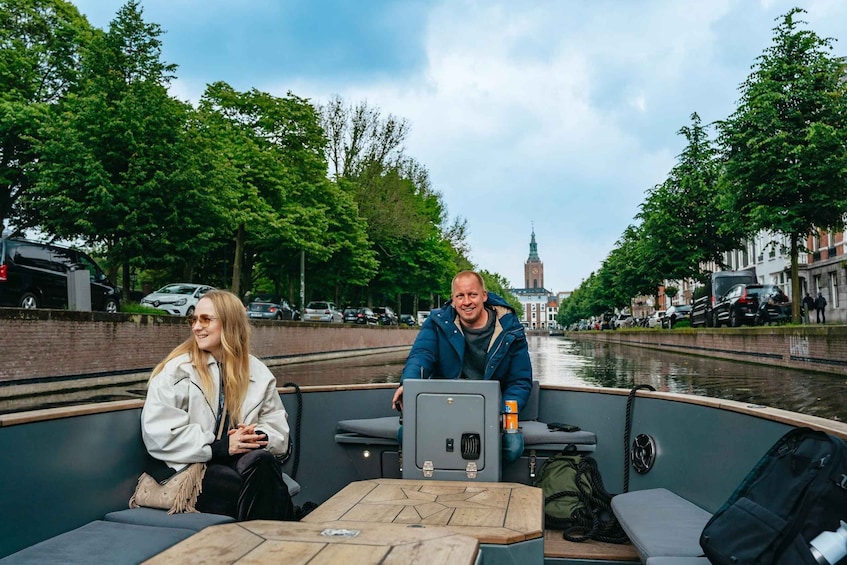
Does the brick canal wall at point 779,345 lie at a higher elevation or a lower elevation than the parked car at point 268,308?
lower

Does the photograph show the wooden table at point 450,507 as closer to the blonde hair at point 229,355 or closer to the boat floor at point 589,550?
the boat floor at point 589,550

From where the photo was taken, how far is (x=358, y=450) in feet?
14.7

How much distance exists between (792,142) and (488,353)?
2572 centimetres

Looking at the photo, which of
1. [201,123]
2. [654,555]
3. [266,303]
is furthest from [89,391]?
[266,303]

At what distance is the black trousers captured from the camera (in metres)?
3.09

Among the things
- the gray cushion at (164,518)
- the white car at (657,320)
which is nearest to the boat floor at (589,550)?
the gray cushion at (164,518)

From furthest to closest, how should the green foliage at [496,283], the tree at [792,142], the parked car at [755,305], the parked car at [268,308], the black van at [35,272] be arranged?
the green foliage at [496,283] → the parked car at [268,308] → the parked car at [755,305] → the tree at [792,142] → the black van at [35,272]

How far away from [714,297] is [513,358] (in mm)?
33277

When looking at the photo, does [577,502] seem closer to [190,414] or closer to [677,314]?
[190,414]

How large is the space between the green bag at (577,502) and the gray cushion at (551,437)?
0.13m

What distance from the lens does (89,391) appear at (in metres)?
14.6

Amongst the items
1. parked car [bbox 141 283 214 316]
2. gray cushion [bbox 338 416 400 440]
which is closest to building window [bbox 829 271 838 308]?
parked car [bbox 141 283 214 316]

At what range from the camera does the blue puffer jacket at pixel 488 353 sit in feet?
13.8

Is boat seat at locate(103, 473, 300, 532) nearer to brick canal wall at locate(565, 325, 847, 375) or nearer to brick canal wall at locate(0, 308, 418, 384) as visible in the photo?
brick canal wall at locate(0, 308, 418, 384)
